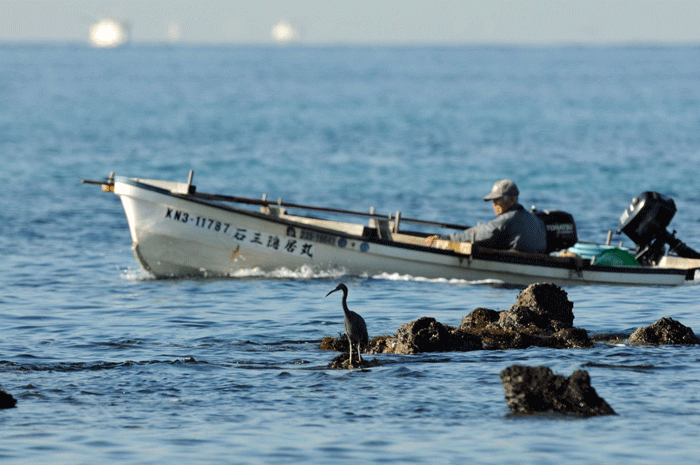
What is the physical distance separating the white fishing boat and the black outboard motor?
2 cm

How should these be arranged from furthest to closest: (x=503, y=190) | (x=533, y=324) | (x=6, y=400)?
(x=503, y=190) < (x=533, y=324) < (x=6, y=400)

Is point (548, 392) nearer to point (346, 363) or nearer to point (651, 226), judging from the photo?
point (346, 363)

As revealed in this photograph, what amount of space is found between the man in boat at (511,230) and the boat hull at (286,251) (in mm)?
198

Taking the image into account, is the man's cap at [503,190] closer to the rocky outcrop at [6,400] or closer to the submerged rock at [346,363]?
the submerged rock at [346,363]

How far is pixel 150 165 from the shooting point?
4034 cm

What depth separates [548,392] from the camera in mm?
9266

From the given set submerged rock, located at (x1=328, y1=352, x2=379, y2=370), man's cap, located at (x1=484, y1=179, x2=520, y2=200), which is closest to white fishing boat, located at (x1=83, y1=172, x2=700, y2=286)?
man's cap, located at (x1=484, y1=179, x2=520, y2=200)

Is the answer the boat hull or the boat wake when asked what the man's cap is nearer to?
the boat hull

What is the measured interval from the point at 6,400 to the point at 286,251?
310 inches

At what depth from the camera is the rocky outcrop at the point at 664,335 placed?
12062mm

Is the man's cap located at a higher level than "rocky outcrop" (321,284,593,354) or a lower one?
higher

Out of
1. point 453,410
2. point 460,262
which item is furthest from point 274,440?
point 460,262

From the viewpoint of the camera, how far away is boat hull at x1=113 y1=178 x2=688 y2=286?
16594mm

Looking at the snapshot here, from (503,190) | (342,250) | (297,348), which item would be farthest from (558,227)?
(297,348)
